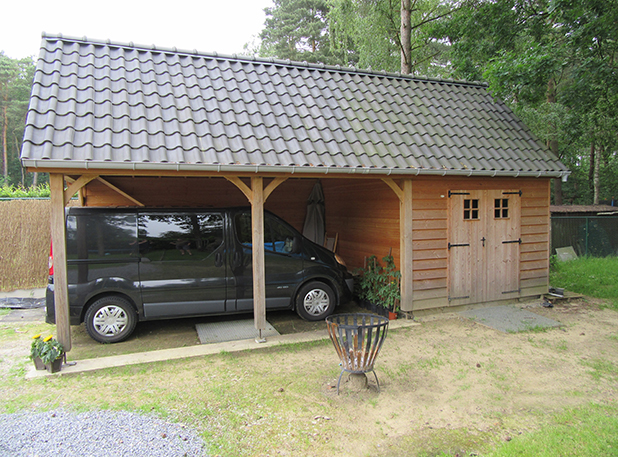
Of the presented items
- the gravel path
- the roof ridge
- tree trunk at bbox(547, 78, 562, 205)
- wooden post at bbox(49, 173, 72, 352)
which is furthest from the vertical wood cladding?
tree trunk at bbox(547, 78, 562, 205)

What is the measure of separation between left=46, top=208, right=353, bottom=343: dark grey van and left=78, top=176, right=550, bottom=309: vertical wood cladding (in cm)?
74

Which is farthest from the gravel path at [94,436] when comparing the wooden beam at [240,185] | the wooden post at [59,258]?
the wooden beam at [240,185]

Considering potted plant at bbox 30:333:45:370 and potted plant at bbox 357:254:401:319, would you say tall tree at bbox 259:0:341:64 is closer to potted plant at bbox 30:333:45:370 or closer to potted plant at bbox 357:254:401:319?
potted plant at bbox 357:254:401:319

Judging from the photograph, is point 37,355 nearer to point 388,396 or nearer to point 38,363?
point 38,363

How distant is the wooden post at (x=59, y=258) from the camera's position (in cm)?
474

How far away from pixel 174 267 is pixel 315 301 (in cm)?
229

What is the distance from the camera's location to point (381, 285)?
288 inches

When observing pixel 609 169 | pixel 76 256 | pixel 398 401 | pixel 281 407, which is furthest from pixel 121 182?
pixel 609 169

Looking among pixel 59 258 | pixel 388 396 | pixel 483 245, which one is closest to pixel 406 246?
pixel 483 245

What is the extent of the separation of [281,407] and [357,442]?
0.88m

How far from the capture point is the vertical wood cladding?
7.00 metres

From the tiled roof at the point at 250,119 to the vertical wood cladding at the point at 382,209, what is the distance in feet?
1.95

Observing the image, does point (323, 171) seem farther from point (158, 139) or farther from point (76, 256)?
point (76, 256)

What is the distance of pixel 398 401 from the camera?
4.10 metres
